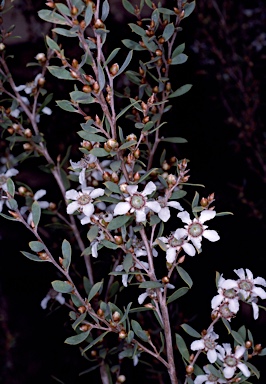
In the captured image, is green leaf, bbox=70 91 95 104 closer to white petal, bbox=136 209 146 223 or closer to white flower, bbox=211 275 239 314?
white petal, bbox=136 209 146 223

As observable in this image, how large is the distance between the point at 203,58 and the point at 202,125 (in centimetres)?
39

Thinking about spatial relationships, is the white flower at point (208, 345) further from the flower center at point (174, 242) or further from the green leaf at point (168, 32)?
the green leaf at point (168, 32)

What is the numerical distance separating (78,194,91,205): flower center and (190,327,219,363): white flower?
1.14ft

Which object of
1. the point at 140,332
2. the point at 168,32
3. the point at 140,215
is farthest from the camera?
the point at 168,32

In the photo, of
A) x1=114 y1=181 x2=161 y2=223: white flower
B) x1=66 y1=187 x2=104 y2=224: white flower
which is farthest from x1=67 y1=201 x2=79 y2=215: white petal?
x1=114 y1=181 x2=161 y2=223: white flower

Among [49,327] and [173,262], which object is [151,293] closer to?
[173,262]

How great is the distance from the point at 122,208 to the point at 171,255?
0.14m

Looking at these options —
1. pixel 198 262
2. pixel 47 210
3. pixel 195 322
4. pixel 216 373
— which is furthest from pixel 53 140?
pixel 216 373

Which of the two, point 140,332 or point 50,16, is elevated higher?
point 50,16

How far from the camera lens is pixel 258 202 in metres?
2.10

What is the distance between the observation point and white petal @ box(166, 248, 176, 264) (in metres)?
0.88

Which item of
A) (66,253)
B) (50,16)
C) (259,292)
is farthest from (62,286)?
(50,16)

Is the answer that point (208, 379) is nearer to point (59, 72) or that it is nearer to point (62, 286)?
point (62, 286)

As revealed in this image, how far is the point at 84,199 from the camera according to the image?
35.1 inches
